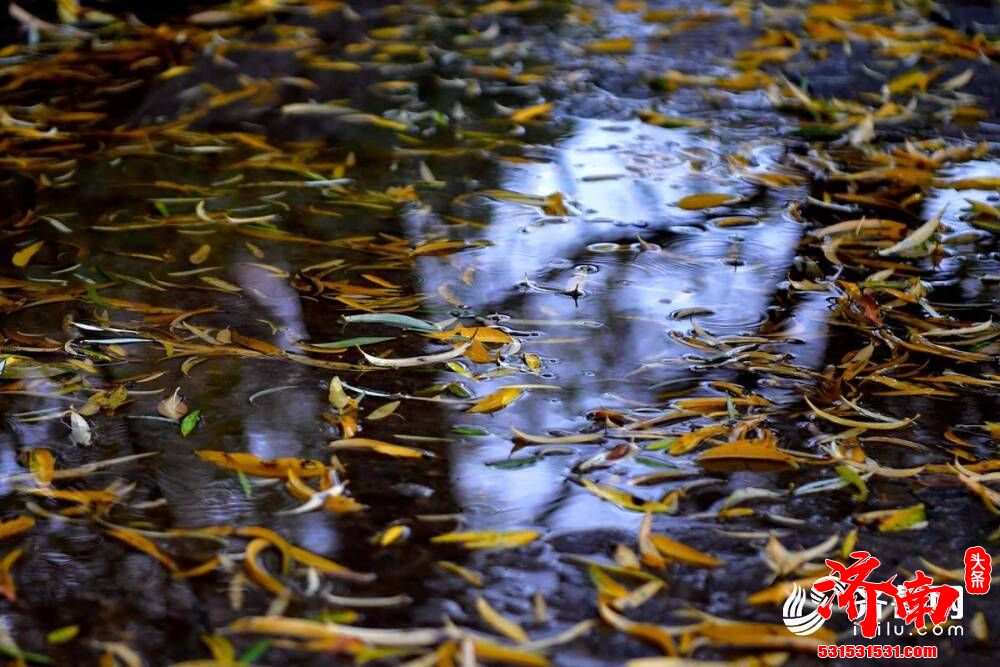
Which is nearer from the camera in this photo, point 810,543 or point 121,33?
point 810,543

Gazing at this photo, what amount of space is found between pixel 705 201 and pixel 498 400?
38.7 inches

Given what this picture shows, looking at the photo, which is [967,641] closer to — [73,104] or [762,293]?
[762,293]

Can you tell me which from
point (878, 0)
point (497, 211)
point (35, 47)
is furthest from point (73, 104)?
point (878, 0)

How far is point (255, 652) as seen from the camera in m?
1.20

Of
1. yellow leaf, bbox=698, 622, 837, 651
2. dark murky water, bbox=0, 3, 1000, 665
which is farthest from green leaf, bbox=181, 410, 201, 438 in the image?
yellow leaf, bbox=698, 622, 837, 651

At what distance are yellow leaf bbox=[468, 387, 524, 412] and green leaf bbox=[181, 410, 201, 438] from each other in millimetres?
409

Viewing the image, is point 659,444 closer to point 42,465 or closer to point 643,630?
point 643,630

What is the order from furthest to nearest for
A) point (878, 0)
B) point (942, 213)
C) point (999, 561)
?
point (878, 0) → point (942, 213) → point (999, 561)

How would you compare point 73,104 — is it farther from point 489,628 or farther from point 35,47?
point 489,628

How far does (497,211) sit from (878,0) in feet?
8.10

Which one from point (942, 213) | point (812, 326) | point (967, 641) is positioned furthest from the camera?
point (942, 213)

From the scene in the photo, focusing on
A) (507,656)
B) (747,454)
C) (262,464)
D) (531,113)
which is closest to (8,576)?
(262,464)

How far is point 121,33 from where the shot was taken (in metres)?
3.59

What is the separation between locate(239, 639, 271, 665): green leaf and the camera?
1.19 m
